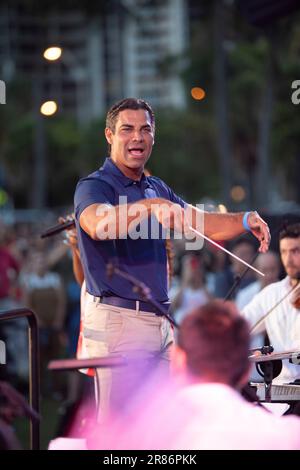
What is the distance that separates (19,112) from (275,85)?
36.0 meters

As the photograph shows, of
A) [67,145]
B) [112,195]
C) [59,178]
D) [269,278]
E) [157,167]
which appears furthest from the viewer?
[59,178]

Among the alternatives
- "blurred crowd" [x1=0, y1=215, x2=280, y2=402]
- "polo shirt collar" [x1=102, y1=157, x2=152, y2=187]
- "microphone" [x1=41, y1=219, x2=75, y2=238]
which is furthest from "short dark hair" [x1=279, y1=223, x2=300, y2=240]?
"blurred crowd" [x1=0, y1=215, x2=280, y2=402]

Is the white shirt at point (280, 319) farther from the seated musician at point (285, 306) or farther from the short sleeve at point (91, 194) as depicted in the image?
the short sleeve at point (91, 194)

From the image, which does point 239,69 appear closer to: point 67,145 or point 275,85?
point 275,85

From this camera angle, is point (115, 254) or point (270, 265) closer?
point (115, 254)

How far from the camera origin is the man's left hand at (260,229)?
4.86m

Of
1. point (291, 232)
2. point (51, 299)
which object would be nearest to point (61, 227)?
point (291, 232)

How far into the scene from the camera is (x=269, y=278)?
8.48 meters

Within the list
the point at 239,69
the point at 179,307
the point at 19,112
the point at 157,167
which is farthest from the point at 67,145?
the point at 179,307

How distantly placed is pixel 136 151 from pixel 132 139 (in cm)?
6

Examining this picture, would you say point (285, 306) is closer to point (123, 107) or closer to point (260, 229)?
point (260, 229)

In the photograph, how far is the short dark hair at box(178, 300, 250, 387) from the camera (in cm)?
321

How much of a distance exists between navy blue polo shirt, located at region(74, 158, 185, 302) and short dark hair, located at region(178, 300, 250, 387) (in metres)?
1.53

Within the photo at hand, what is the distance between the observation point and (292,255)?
6.57 meters
